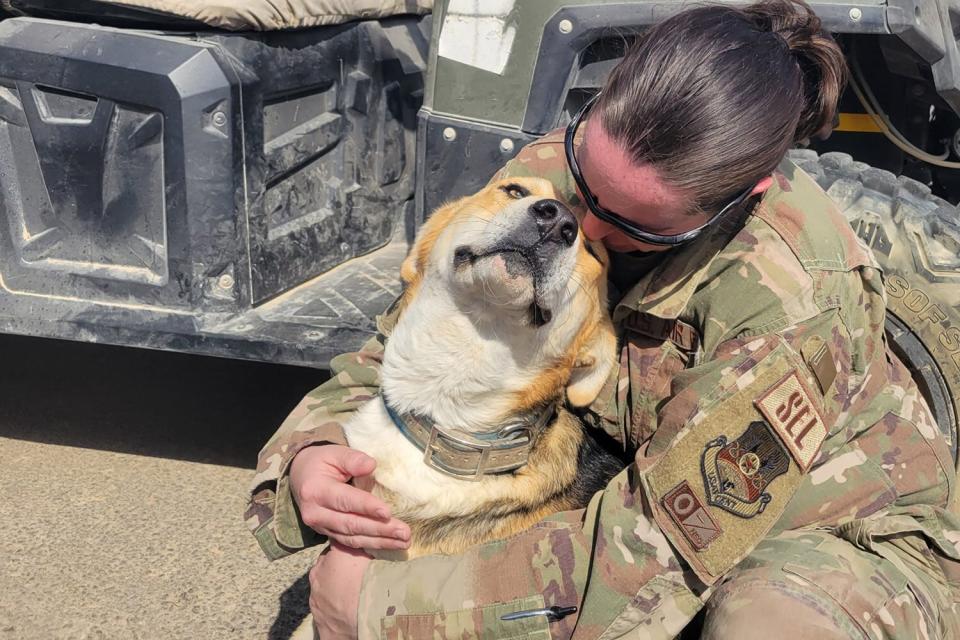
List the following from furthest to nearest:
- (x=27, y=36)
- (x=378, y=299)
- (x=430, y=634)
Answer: (x=378, y=299) < (x=27, y=36) < (x=430, y=634)

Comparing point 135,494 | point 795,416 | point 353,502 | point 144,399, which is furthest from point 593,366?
point 144,399

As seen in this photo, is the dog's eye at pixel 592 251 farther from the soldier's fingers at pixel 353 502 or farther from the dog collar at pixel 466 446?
the soldier's fingers at pixel 353 502

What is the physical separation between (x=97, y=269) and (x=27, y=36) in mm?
699

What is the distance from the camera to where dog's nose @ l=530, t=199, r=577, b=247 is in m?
2.00

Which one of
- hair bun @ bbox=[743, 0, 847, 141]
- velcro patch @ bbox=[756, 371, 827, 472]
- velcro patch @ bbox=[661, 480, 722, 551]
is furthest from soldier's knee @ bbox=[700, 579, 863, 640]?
hair bun @ bbox=[743, 0, 847, 141]

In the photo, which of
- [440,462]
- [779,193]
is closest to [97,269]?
[440,462]

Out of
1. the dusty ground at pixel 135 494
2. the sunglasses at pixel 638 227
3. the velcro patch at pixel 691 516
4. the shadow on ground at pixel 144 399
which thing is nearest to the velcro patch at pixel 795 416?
the velcro patch at pixel 691 516

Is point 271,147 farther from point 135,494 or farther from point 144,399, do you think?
point 144,399

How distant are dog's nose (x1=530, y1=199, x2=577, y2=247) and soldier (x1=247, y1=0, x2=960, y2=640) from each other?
7 centimetres

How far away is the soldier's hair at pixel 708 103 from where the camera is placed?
6.05 feet

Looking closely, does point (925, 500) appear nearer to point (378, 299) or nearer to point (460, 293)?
point (460, 293)

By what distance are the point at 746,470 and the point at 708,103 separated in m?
0.69

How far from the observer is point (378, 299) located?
3355 millimetres

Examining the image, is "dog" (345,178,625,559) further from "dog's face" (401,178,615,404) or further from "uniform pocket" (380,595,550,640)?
"uniform pocket" (380,595,550,640)
